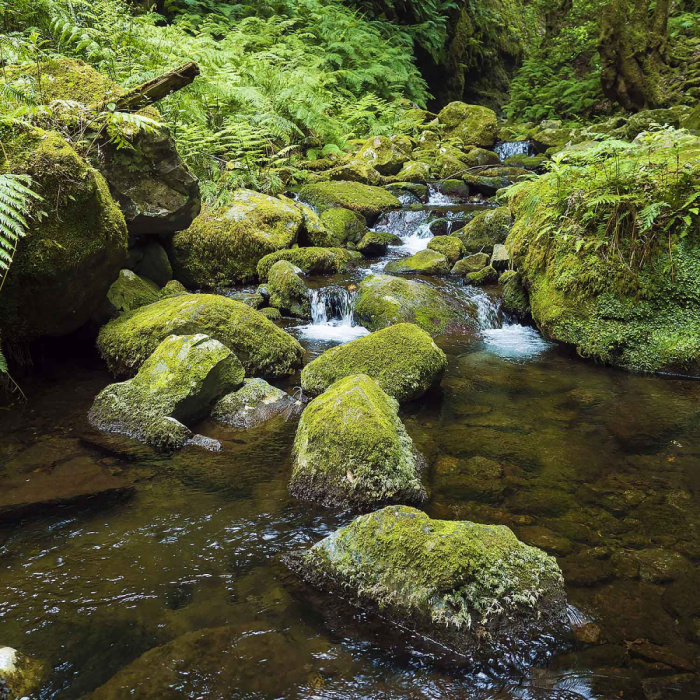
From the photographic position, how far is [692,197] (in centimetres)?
521

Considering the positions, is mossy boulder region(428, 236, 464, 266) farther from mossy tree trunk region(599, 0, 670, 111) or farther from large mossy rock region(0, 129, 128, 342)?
mossy tree trunk region(599, 0, 670, 111)

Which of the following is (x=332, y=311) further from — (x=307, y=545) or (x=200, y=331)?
(x=307, y=545)

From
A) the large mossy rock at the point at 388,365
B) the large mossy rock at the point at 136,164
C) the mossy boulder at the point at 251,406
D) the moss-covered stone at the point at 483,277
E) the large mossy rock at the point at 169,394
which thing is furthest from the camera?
the moss-covered stone at the point at 483,277

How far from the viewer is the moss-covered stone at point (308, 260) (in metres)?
8.58

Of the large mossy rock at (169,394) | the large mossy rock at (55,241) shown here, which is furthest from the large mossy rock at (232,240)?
the large mossy rock at (169,394)

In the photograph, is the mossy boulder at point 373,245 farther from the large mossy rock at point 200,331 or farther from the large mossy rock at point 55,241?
the large mossy rock at point 55,241

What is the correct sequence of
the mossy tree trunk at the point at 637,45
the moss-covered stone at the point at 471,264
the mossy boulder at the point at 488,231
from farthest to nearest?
the mossy tree trunk at the point at 637,45
the mossy boulder at the point at 488,231
the moss-covered stone at the point at 471,264

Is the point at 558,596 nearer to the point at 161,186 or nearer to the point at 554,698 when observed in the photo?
the point at 554,698

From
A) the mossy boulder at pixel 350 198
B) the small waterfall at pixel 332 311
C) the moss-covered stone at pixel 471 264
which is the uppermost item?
the mossy boulder at pixel 350 198

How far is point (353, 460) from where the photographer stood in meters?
3.30

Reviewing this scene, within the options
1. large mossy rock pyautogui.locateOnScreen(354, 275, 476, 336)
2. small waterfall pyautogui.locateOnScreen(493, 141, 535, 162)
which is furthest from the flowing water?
small waterfall pyautogui.locateOnScreen(493, 141, 535, 162)

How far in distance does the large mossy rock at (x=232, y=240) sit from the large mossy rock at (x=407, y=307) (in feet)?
7.28

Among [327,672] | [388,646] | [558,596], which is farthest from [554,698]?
[327,672]

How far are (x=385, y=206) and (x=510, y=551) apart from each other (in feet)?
33.7
